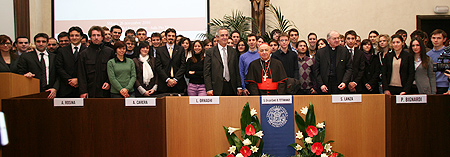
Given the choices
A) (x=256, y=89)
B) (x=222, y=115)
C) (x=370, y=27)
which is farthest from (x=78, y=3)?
(x=370, y=27)

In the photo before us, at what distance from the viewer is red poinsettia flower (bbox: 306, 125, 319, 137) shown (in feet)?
10.3

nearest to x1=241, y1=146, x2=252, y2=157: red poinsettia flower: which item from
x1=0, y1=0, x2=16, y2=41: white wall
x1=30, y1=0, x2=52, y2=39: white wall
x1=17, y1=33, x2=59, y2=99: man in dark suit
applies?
x1=17, y1=33, x2=59, y2=99: man in dark suit

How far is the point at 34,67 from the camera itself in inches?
175

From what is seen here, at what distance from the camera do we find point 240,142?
315 centimetres

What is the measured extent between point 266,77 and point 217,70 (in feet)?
2.23

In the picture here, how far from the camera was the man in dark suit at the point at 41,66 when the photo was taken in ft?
14.5

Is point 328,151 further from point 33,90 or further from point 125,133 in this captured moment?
point 33,90

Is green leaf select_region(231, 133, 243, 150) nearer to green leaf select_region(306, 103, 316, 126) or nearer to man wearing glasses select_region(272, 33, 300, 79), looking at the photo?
green leaf select_region(306, 103, 316, 126)

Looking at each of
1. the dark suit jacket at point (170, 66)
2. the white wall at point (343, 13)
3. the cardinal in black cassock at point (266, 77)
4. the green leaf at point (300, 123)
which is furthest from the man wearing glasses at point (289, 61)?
the white wall at point (343, 13)

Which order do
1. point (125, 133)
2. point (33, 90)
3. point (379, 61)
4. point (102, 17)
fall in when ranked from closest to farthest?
point (125, 133)
point (33, 90)
point (379, 61)
point (102, 17)

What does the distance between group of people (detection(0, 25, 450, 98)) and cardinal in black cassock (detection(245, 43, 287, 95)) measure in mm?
11

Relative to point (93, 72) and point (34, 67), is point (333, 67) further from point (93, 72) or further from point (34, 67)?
point (34, 67)

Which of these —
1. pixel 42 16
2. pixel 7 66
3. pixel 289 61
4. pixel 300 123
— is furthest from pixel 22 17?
pixel 300 123

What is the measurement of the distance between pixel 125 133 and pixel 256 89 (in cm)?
160
